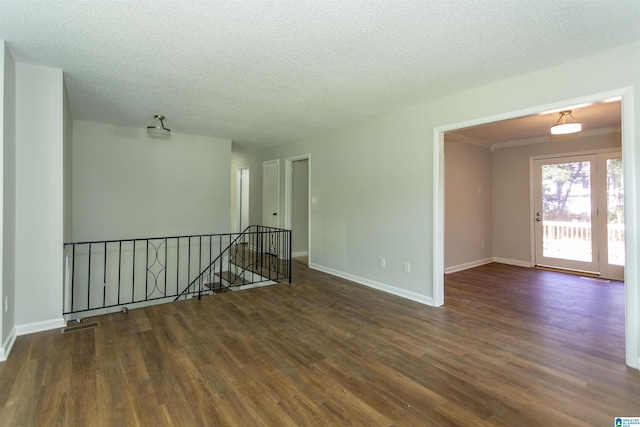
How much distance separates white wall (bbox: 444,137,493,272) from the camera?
18.6 feet

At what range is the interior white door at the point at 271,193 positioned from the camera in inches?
262

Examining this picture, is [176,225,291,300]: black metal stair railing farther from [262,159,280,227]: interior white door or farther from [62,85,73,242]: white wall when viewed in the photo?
[62,85,73,242]: white wall

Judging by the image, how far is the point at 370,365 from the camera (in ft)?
7.82

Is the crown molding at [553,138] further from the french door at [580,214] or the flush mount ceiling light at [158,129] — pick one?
the flush mount ceiling light at [158,129]

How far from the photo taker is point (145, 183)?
209 inches

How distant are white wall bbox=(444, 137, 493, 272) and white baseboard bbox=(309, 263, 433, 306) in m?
1.81

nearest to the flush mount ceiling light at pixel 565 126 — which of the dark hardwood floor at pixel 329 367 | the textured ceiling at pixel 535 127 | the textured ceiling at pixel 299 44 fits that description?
the textured ceiling at pixel 535 127

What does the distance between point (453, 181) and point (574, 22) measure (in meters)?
3.79

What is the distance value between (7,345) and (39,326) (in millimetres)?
390

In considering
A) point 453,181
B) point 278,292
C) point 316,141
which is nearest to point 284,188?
point 316,141

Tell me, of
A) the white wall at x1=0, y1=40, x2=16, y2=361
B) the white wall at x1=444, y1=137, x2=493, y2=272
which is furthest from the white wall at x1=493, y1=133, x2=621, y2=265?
the white wall at x1=0, y1=40, x2=16, y2=361

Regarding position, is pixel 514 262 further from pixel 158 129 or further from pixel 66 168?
pixel 66 168

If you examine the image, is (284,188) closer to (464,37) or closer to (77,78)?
(77,78)

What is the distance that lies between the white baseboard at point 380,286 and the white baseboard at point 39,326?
355 cm
